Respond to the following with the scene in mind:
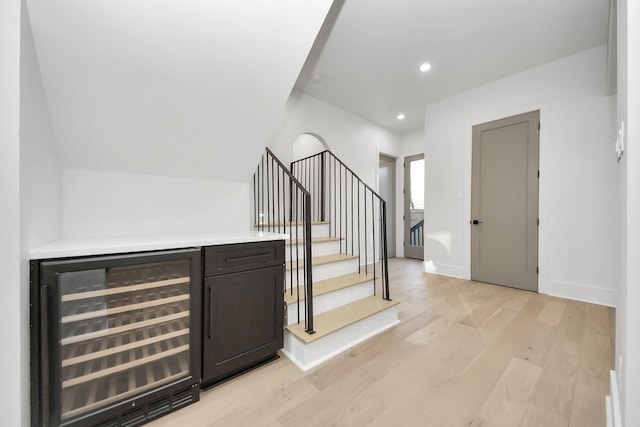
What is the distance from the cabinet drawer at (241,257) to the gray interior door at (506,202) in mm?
3261

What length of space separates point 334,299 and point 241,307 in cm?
93

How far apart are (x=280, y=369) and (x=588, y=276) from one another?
11.7 ft

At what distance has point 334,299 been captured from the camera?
7.34 feet

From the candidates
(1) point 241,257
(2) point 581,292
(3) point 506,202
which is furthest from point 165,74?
(2) point 581,292

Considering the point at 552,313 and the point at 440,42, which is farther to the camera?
the point at 440,42

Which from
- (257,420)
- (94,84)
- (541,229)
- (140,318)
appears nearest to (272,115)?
(94,84)

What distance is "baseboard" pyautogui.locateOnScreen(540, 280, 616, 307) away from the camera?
108 inches

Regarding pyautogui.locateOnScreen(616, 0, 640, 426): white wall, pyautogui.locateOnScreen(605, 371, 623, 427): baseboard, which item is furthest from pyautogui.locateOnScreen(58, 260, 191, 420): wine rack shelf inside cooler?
pyautogui.locateOnScreen(605, 371, 623, 427): baseboard

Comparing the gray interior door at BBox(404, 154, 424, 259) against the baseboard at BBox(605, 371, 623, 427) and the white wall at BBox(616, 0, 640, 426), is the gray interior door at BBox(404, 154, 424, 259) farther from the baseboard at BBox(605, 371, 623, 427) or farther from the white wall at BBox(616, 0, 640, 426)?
the white wall at BBox(616, 0, 640, 426)

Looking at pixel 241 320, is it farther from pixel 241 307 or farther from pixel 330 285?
pixel 330 285

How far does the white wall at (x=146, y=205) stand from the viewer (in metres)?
1.56

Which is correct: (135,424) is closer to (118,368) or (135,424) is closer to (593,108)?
(118,368)

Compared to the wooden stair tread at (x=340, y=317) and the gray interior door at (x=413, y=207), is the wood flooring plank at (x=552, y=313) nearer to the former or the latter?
the wooden stair tread at (x=340, y=317)

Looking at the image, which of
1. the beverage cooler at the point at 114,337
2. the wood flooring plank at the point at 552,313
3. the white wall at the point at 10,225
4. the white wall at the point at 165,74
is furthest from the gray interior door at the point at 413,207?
the white wall at the point at 10,225
